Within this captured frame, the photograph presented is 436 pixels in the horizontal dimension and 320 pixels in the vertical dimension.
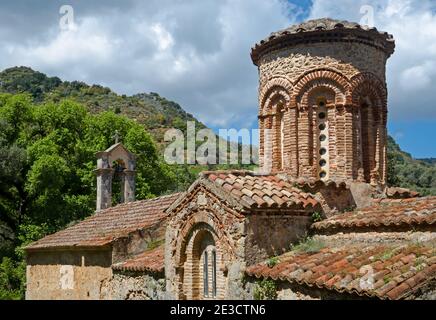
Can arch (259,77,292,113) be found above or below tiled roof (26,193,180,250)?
above

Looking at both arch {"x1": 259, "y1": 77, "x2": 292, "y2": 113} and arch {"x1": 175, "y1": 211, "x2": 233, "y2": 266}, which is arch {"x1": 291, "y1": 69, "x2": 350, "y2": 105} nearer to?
arch {"x1": 259, "y1": 77, "x2": 292, "y2": 113}

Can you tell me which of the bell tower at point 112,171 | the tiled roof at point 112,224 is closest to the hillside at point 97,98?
the bell tower at point 112,171

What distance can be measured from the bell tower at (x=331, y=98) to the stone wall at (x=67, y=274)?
5580mm

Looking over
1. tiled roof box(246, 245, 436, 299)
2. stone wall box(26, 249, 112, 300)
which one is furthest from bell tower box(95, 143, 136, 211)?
tiled roof box(246, 245, 436, 299)

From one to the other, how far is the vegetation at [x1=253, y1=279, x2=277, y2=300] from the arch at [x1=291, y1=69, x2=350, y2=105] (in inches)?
175

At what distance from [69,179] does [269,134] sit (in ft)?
51.5

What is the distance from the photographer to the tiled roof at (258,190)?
9297 mm

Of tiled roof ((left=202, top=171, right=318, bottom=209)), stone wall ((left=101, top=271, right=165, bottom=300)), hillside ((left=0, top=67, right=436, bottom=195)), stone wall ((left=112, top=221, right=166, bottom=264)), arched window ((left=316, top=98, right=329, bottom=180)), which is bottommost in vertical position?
stone wall ((left=101, top=271, right=165, bottom=300))

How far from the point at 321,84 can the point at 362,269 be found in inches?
196

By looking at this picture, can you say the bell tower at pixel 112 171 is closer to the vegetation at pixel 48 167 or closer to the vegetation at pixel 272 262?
the vegetation at pixel 48 167

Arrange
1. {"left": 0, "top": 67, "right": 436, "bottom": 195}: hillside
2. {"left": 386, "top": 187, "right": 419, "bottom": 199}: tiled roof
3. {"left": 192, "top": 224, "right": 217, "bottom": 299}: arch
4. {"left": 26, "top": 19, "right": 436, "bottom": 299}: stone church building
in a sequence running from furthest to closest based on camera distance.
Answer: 1. {"left": 0, "top": 67, "right": 436, "bottom": 195}: hillside
2. {"left": 386, "top": 187, "right": 419, "bottom": 199}: tiled roof
3. {"left": 192, "top": 224, "right": 217, "bottom": 299}: arch
4. {"left": 26, "top": 19, "right": 436, "bottom": 299}: stone church building

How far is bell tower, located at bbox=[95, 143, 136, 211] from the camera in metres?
18.5

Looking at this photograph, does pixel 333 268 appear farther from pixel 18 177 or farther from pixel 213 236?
pixel 18 177
